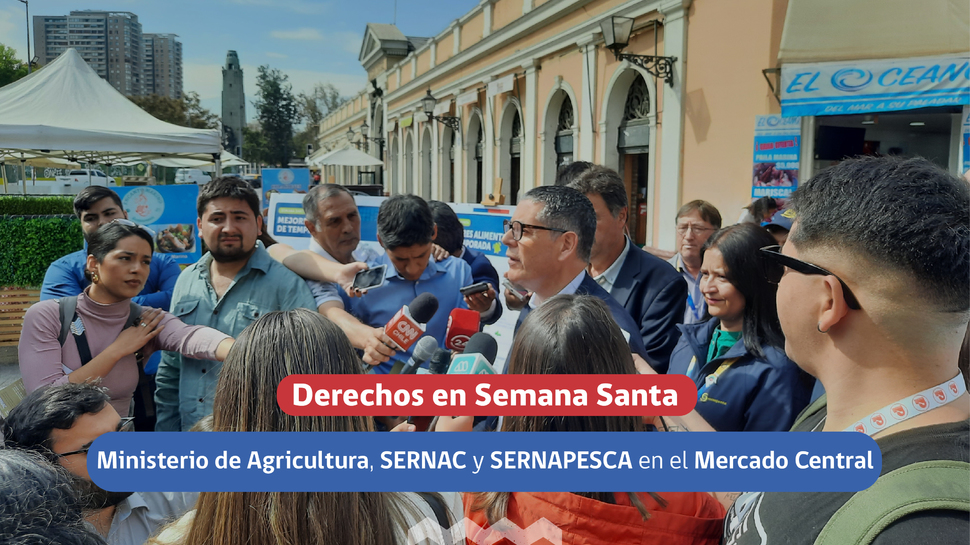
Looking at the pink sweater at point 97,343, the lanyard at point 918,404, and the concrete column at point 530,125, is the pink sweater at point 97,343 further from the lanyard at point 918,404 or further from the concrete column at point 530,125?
the concrete column at point 530,125

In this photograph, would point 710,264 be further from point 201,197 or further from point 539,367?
point 201,197

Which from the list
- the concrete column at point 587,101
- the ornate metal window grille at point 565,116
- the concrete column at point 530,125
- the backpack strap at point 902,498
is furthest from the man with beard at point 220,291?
the concrete column at point 530,125

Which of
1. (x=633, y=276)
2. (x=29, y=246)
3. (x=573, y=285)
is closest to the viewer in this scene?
(x=573, y=285)

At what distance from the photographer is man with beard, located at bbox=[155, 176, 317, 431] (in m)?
2.35

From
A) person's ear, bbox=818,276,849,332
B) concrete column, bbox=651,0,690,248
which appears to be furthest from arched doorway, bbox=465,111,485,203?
person's ear, bbox=818,276,849,332

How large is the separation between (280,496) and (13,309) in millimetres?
6464

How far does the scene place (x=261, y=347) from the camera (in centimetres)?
112

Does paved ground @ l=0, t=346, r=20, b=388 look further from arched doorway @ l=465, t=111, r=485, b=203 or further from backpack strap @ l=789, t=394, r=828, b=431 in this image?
arched doorway @ l=465, t=111, r=485, b=203

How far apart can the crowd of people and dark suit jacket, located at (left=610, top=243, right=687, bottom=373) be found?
0.01 metres

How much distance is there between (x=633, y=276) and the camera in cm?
286

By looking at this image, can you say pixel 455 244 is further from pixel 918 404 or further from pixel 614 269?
pixel 918 404

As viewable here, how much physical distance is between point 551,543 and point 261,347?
2.23ft

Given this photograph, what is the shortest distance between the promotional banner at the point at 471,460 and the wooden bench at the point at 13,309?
19.0ft

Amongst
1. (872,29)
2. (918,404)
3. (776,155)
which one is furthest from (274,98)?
(776,155)
